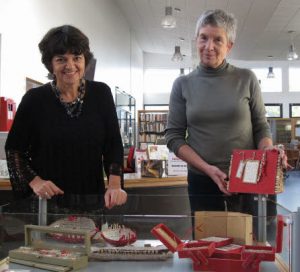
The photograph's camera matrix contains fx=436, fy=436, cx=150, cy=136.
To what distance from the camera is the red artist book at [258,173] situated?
1516 millimetres

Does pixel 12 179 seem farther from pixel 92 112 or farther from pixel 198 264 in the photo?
pixel 198 264

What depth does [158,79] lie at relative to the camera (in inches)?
727

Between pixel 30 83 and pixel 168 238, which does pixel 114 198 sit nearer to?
pixel 168 238

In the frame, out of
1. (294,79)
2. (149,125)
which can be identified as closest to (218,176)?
(149,125)

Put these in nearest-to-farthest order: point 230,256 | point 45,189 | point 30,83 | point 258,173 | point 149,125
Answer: point 230,256 → point 258,173 → point 45,189 → point 30,83 → point 149,125

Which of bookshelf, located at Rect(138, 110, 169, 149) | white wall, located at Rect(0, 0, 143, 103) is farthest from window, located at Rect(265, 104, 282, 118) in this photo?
white wall, located at Rect(0, 0, 143, 103)

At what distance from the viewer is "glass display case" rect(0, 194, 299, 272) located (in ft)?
4.16

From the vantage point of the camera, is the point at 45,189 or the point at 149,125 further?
the point at 149,125

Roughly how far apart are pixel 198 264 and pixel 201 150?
0.74 meters

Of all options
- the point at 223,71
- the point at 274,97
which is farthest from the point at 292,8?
the point at 274,97

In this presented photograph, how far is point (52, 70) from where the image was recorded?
1.88 metres

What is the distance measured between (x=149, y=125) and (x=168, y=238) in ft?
39.7

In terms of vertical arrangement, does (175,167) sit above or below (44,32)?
below

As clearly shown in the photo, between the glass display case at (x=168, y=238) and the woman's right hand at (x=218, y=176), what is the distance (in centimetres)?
20
